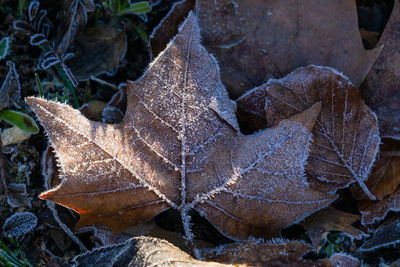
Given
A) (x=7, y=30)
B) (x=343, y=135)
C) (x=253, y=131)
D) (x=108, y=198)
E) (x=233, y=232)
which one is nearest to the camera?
(x=108, y=198)

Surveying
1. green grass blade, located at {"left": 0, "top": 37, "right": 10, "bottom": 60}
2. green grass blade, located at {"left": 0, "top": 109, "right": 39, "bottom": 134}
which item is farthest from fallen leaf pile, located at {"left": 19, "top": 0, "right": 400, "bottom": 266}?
green grass blade, located at {"left": 0, "top": 37, "right": 10, "bottom": 60}

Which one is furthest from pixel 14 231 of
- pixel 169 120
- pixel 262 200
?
pixel 262 200

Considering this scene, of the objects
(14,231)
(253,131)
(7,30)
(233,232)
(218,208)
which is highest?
(7,30)

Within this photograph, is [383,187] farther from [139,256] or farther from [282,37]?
[139,256]

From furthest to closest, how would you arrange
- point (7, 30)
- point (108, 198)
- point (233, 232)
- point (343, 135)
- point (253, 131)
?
point (7, 30), point (253, 131), point (343, 135), point (233, 232), point (108, 198)

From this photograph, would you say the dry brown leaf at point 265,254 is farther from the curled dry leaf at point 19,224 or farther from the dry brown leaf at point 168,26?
the dry brown leaf at point 168,26

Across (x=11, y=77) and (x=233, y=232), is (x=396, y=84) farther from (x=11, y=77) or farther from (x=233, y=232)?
(x=11, y=77)

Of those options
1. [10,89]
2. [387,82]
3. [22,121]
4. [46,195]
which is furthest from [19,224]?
[387,82]

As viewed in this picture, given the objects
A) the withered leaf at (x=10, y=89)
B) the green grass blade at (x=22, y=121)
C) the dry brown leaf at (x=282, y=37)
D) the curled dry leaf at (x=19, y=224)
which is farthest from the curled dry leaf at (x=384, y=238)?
the withered leaf at (x=10, y=89)
